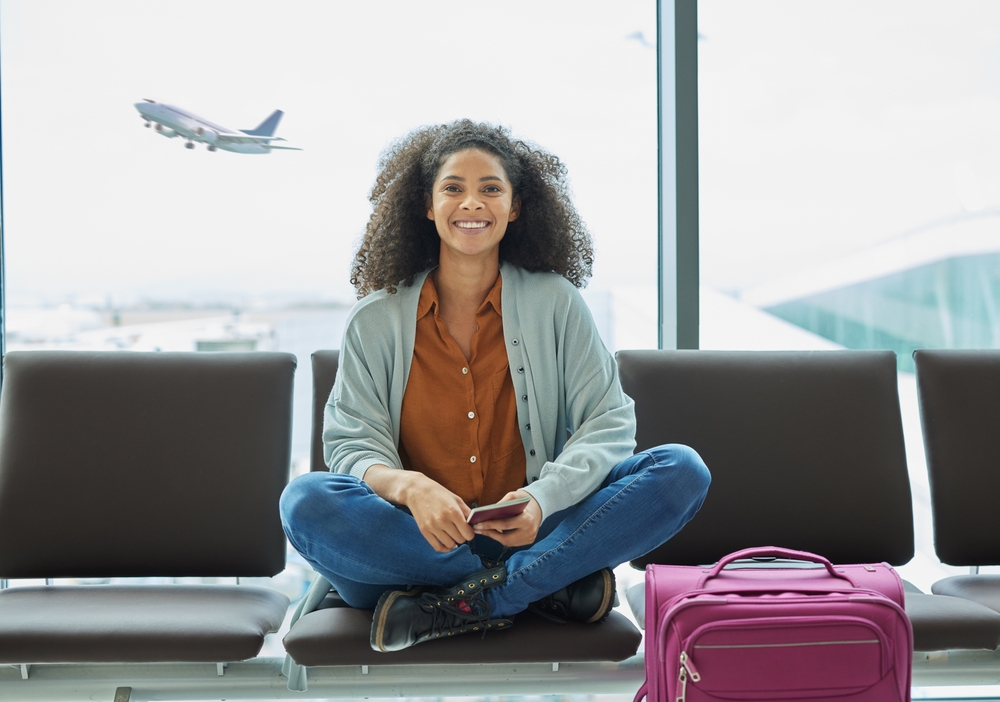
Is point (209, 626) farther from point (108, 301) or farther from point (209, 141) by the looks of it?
point (209, 141)

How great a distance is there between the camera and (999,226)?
257 centimetres

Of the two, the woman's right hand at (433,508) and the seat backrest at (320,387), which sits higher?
the seat backrest at (320,387)

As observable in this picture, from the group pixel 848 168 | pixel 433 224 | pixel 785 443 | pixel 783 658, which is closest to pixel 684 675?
pixel 783 658

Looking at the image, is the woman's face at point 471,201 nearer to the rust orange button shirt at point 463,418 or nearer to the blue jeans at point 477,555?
the rust orange button shirt at point 463,418

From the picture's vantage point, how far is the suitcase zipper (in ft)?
4.38

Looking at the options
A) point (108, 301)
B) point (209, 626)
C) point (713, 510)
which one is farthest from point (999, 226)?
point (108, 301)

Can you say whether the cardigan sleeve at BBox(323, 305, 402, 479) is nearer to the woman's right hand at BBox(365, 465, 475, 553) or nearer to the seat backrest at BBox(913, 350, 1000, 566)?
the woman's right hand at BBox(365, 465, 475, 553)

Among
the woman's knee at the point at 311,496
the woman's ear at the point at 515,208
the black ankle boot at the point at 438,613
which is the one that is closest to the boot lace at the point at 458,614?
the black ankle boot at the point at 438,613

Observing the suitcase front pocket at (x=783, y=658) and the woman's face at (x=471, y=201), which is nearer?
the suitcase front pocket at (x=783, y=658)

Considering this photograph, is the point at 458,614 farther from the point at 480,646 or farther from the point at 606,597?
the point at 606,597

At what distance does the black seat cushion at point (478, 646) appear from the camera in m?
1.39

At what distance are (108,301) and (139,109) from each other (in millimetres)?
575

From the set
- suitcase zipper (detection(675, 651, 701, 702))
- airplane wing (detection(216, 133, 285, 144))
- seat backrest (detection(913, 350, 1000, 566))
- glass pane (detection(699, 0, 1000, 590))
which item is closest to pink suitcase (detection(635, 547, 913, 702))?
suitcase zipper (detection(675, 651, 701, 702))

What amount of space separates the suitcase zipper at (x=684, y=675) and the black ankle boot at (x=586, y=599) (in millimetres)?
173
